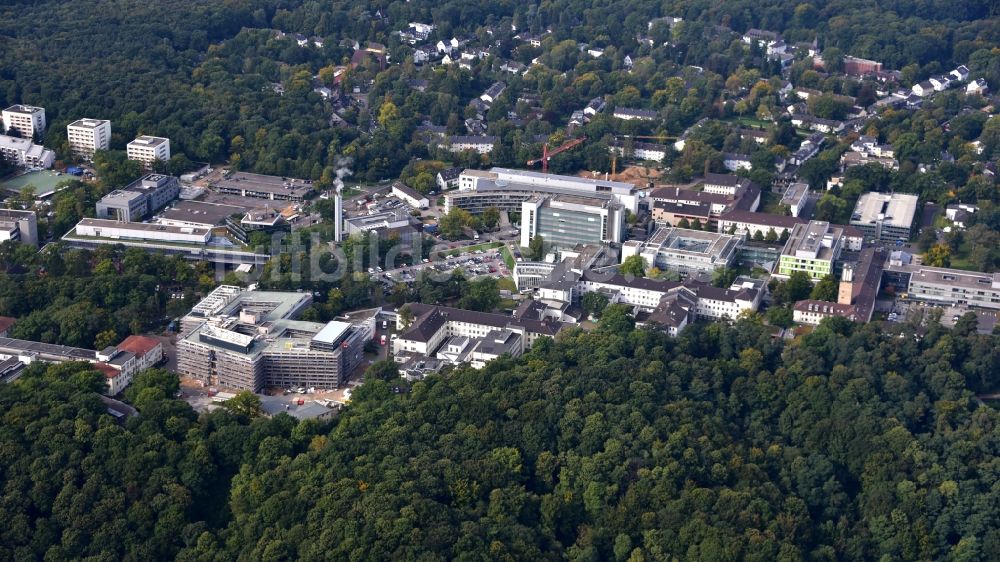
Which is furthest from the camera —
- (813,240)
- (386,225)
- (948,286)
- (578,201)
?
(578,201)

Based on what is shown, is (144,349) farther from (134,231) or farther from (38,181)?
(38,181)

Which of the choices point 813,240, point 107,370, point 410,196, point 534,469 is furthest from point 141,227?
point 813,240

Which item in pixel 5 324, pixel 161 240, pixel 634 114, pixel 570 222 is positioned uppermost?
pixel 634 114

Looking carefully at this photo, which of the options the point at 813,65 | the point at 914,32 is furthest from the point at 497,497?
the point at 914,32

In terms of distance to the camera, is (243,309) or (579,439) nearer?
(579,439)

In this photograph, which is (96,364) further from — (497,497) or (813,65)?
(813,65)

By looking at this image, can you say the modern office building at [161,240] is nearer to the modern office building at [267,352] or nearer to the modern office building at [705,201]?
the modern office building at [267,352]

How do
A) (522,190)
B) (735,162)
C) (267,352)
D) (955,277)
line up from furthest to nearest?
(735,162) → (522,190) → (955,277) → (267,352)

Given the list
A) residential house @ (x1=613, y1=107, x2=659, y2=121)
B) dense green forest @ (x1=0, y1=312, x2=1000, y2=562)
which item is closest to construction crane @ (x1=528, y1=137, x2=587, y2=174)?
residential house @ (x1=613, y1=107, x2=659, y2=121)
